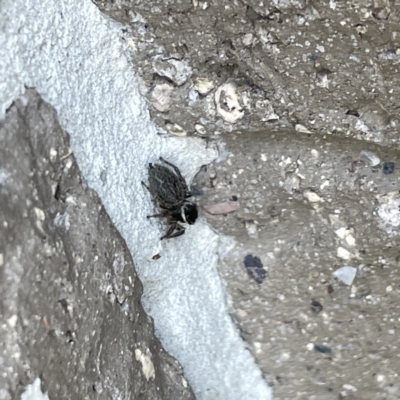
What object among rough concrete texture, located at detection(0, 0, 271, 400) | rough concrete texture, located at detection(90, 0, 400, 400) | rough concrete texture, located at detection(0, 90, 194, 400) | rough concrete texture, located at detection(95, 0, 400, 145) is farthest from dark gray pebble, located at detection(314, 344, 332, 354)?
rough concrete texture, located at detection(95, 0, 400, 145)

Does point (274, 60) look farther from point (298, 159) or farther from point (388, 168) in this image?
point (388, 168)

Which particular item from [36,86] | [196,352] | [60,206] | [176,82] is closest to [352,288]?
[196,352]

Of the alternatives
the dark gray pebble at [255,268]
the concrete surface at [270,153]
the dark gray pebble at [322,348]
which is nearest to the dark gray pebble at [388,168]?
the concrete surface at [270,153]

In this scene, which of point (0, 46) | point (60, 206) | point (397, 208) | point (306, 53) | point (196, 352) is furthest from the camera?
point (196, 352)

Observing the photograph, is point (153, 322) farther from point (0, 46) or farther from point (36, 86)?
point (0, 46)

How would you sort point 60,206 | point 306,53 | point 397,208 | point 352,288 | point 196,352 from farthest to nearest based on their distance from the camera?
point 196,352 → point 352,288 → point 397,208 → point 306,53 → point 60,206

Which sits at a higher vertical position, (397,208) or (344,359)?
(397,208)
